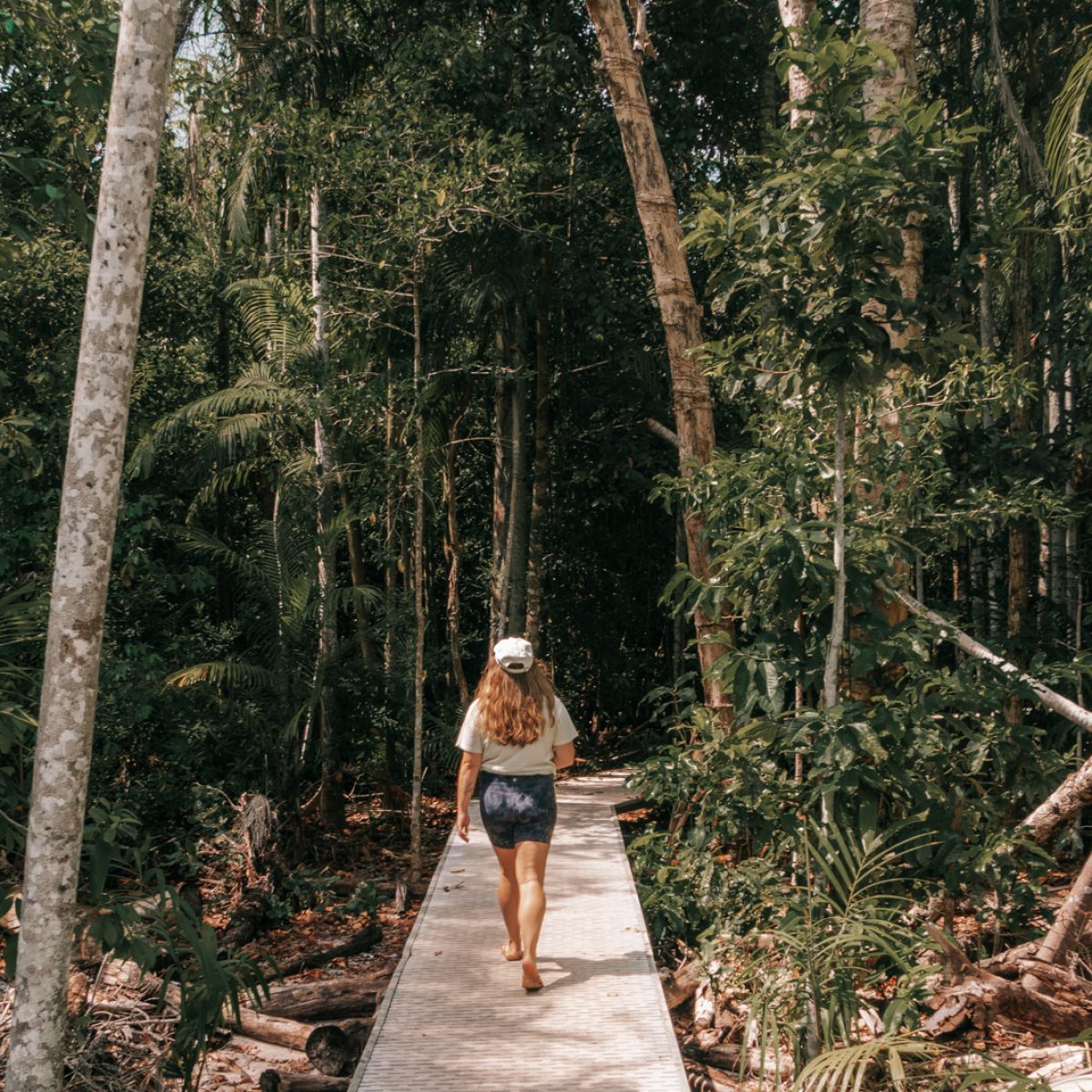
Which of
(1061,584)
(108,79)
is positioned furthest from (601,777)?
(108,79)

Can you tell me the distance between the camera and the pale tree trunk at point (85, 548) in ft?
11.9

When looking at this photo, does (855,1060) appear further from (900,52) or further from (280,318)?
(280,318)

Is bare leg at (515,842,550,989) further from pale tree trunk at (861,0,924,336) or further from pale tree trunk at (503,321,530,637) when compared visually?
pale tree trunk at (503,321,530,637)

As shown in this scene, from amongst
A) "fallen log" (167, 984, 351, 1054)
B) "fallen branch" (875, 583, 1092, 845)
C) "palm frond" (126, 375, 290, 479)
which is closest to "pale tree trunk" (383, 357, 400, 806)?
"palm frond" (126, 375, 290, 479)

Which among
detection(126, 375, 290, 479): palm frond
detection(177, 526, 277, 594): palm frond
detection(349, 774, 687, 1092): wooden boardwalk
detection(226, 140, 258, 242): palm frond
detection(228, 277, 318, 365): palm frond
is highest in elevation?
detection(226, 140, 258, 242): palm frond

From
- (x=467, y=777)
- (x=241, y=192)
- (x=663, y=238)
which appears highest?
(x=241, y=192)

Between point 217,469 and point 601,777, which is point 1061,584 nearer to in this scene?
point 601,777

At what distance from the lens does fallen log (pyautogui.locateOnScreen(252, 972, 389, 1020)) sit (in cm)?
594

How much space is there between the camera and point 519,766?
187 inches

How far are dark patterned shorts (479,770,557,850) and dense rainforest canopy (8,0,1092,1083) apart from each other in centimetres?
78

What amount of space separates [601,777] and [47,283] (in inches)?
252

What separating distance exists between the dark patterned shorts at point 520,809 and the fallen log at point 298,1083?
4.14 feet

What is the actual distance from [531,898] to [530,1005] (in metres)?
0.42

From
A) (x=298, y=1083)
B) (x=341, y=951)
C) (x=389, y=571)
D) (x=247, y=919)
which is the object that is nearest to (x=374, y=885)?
(x=247, y=919)
